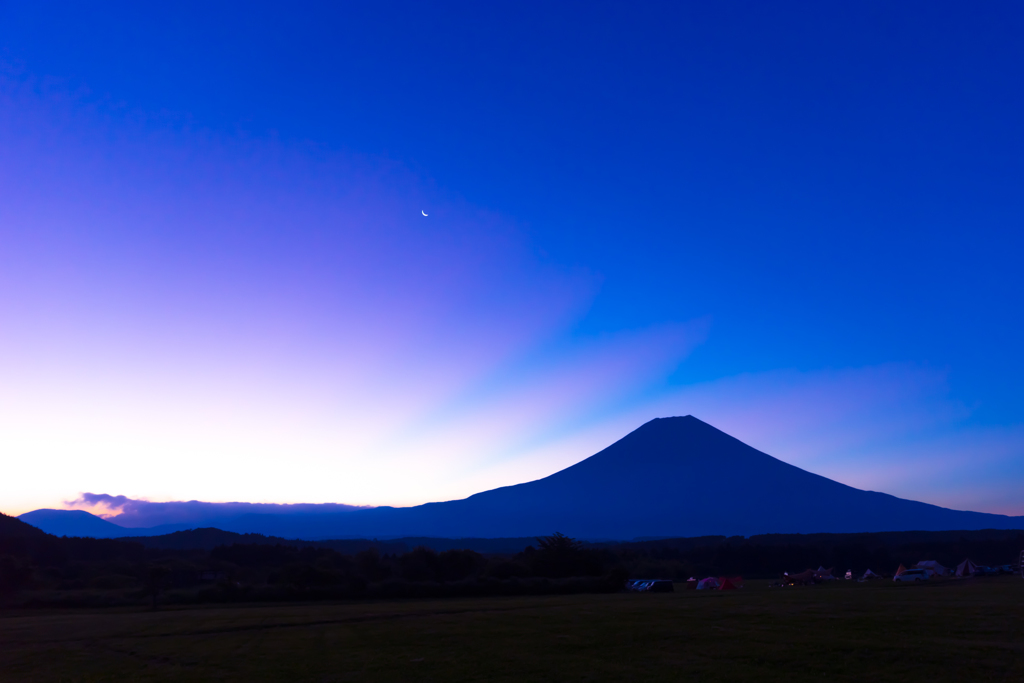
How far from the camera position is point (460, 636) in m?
19.4

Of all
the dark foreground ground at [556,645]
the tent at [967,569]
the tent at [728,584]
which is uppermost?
the tent at [967,569]

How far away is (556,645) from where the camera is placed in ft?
56.3

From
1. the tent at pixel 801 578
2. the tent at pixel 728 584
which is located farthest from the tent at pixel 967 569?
the tent at pixel 728 584

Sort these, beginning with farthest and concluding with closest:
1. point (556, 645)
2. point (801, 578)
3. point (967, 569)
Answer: point (801, 578), point (967, 569), point (556, 645)

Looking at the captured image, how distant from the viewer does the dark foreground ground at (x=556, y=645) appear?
44.2 ft

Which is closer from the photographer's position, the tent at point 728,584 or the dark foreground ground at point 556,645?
the dark foreground ground at point 556,645

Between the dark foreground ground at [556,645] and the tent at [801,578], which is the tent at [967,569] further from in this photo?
the dark foreground ground at [556,645]

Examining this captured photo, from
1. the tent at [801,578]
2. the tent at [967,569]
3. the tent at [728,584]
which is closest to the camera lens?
the tent at [728,584]

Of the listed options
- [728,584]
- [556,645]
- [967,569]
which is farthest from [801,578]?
[556,645]

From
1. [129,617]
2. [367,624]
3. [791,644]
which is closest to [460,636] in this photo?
[367,624]

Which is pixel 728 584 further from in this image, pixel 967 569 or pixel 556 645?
pixel 556 645

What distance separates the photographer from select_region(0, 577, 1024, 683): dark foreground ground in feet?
44.2

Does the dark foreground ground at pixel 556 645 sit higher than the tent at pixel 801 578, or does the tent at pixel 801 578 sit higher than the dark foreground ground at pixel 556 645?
the tent at pixel 801 578

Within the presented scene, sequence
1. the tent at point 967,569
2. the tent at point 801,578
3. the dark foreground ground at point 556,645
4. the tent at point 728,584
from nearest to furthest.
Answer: the dark foreground ground at point 556,645
the tent at point 728,584
the tent at point 967,569
the tent at point 801,578
